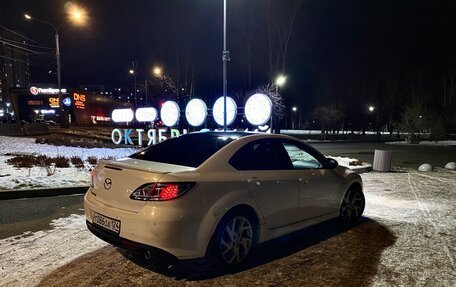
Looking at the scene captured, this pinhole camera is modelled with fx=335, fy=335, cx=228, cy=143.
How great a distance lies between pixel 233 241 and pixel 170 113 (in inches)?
611

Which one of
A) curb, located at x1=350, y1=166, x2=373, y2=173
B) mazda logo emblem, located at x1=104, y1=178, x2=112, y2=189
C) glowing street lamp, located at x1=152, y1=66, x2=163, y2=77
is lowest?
curb, located at x1=350, y1=166, x2=373, y2=173

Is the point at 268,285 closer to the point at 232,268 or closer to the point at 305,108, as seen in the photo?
the point at 232,268

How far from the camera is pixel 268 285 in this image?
3.54 meters

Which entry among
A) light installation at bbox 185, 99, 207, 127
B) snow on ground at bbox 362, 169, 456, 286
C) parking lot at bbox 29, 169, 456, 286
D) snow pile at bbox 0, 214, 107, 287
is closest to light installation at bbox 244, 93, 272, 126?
light installation at bbox 185, 99, 207, 127

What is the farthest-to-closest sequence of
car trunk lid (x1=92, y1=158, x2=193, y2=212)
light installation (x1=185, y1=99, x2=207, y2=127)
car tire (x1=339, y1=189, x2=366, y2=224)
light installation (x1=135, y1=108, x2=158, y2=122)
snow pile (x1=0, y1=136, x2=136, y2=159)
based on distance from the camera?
light installation (x1=135, y1=108, x2=158, y2=122) → light installation (x1=185, y1=99, x2=207, y2=127) → snow pile (x1=0, y1=136, x2=136, y2=159) → car tire (x1=339, y1=189, x2=366, y2=224) → car trunk lid (x1=92, y1=158, x2=193, y2=212)

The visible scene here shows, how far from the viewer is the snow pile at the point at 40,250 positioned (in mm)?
3691

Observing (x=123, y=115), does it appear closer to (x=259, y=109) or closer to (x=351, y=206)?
(x=259, y=109)

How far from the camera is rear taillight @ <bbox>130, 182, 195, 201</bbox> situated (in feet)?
11.0

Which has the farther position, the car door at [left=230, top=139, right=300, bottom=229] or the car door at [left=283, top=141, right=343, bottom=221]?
the car door at [left=283, top=141, right=343, bottom=221]

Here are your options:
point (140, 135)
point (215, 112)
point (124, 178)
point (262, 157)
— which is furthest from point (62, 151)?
point (262, 157)

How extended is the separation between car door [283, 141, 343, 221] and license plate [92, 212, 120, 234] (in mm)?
2375

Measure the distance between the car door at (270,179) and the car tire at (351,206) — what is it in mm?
1414

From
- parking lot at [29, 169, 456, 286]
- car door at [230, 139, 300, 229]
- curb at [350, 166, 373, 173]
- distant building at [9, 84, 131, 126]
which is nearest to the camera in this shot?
parking lot at [29, 169, 456, 286]

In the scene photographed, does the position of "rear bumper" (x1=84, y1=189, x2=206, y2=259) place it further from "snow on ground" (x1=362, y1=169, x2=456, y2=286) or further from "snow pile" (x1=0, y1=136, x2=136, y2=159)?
"snow pile" (x1=0, y1=136, x2=136, y2=159)
